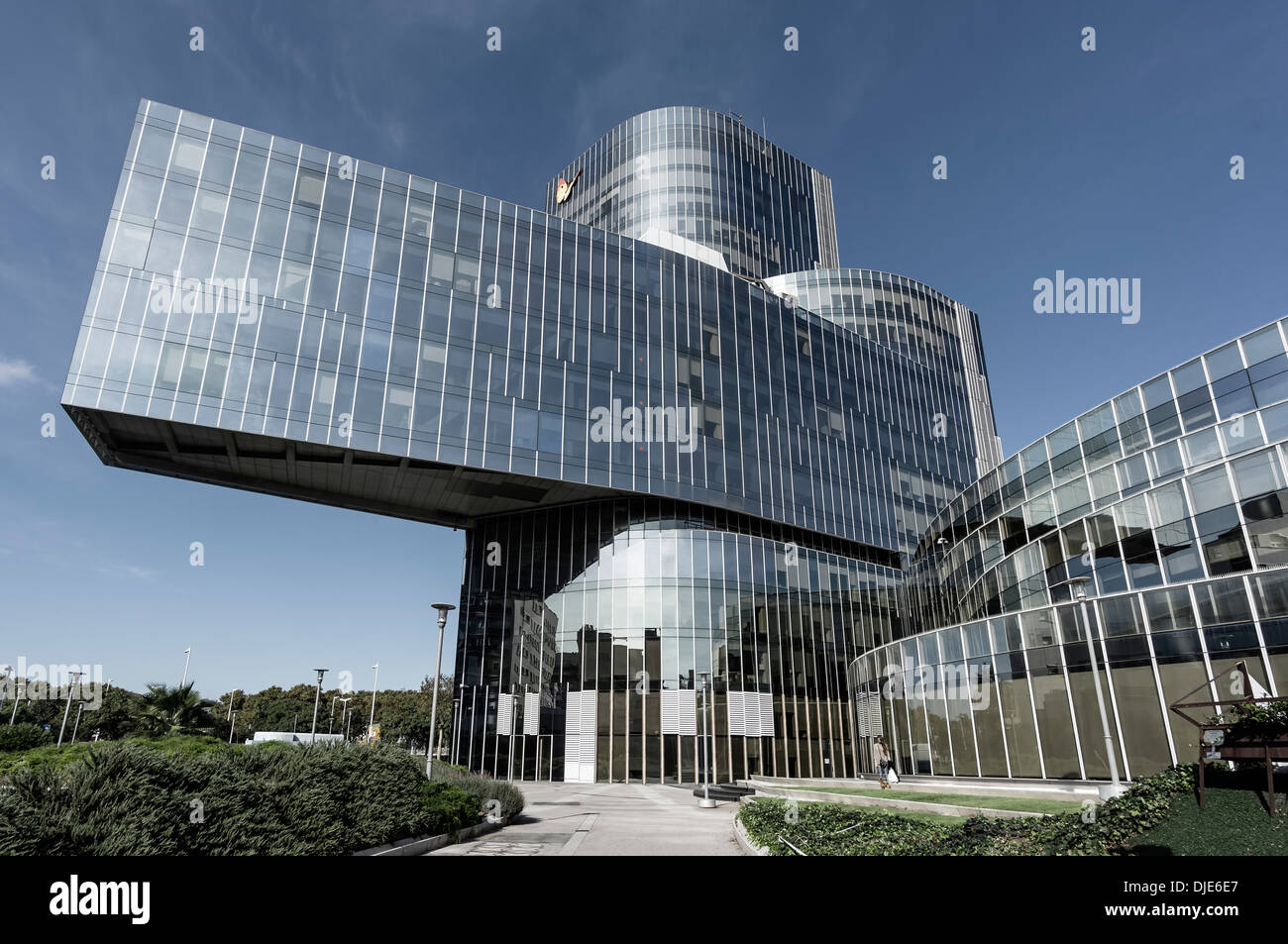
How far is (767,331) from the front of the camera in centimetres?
5847

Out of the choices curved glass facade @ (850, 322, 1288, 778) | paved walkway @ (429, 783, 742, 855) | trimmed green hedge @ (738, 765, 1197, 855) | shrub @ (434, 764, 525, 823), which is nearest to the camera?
trimmed green hedge @ (738, 765, 1197, 855)

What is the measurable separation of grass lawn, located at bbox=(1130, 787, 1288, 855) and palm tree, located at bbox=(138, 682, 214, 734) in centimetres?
4124

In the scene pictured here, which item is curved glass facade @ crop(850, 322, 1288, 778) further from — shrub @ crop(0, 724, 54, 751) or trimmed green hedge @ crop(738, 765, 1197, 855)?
shrub @ crop(0, 724, 54, 751)

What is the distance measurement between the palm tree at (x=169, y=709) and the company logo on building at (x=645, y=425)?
88.7ft

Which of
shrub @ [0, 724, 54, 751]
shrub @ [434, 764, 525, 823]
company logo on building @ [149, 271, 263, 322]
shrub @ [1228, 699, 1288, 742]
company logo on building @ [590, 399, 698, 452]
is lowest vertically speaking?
shrub @ [434, 764, 525, 823]

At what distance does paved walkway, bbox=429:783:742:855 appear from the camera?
1742 centimetres

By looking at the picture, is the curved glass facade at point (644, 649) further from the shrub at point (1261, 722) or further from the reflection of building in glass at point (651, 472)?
the shrub at point (1261, 722)

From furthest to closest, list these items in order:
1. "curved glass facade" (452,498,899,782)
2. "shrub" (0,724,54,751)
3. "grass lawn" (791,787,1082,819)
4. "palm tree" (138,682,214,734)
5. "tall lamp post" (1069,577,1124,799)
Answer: "curved glass facade" (452,498,899,782), "palm tree" (138,682,214,734), "shrub" (0,724,54,751), "tall lamp post" (1069,577,1124,799), "grass lawn" (791,787,1082,819)

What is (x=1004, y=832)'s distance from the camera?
495 inches

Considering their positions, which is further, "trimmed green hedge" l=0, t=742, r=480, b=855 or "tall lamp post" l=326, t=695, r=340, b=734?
"tall lamp post" l=326, t=695, r=340, b=734

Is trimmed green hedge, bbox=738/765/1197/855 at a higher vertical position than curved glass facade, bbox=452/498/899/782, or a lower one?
lower

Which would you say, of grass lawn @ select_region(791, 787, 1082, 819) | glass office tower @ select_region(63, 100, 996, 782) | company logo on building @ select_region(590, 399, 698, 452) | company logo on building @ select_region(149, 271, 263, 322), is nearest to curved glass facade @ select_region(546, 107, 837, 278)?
glass office tower @ select_region(63, 100, 996, 782)

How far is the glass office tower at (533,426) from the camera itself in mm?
37784

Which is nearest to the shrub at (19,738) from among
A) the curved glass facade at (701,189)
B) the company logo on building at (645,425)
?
the company logo on building at (645,425)
